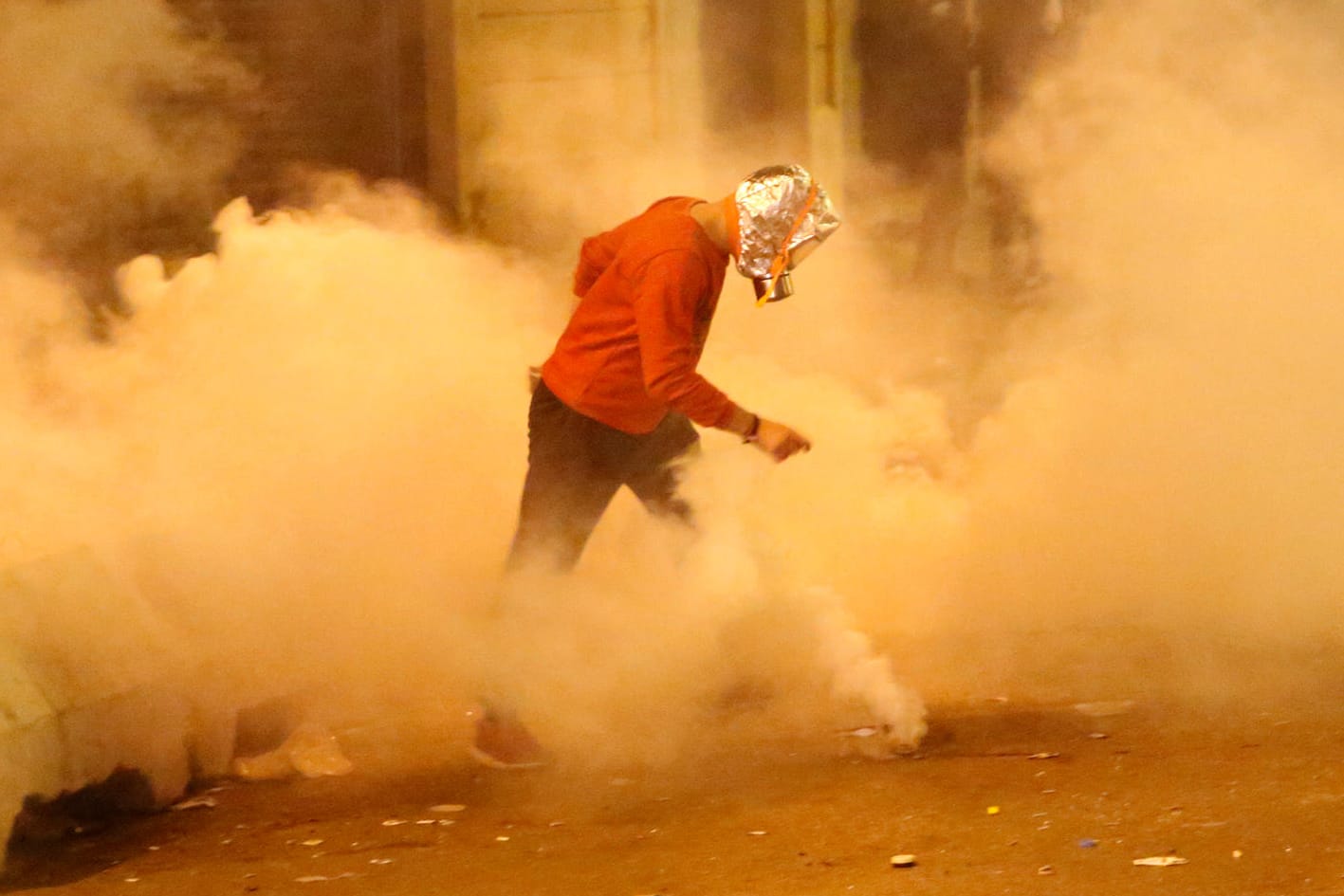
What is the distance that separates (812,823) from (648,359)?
1075 mm

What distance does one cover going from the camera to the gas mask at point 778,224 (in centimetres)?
385

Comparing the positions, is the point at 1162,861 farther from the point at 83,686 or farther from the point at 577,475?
the point at 83,686

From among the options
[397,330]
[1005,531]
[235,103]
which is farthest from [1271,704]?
[235,103]

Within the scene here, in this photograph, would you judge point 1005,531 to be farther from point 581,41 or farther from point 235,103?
point 235,103

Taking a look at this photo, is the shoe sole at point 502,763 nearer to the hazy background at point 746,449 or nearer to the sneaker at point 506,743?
the sneaker at point 506,743

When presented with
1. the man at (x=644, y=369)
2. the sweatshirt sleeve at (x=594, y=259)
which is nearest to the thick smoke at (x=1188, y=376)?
the man at (x=644, y=369)

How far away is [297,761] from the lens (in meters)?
4.19

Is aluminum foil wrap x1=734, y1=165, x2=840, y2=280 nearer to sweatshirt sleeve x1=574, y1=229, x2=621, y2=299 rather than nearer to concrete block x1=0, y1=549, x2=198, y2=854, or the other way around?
sweatshirt sleeve x1=574, y1=229, x2=621, y2=299

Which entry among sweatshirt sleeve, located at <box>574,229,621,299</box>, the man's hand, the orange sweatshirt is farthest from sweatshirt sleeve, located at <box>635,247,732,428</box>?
sweatshirt sleeve, located at <box>574,229,621,299</box>

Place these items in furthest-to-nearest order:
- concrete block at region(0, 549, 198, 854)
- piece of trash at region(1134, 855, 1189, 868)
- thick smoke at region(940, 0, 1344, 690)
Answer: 1. thick smoke at region(940, 0, 1344, 690)
2. concrete block at region(0, 549, 198, 854)
3. piece of trash at region(1134, 855, 1189, 868)

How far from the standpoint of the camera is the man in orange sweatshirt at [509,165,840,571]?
3.75m

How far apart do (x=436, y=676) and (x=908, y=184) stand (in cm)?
477

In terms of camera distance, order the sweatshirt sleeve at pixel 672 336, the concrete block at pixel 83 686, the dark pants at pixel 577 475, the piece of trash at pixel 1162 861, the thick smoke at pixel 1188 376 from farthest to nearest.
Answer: the thick smoke at pixel 1188 376 → the dark pants at pixel 577 475 → the sweatshirt sleeve at pixel 672 336 → the concrete block at pixel 83 686 → the piece of trash at pixel 1162 861

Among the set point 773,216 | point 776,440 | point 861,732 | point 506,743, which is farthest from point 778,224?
point 506,743
